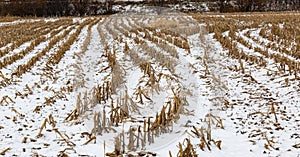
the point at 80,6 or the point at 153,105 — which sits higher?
the point at 80,6

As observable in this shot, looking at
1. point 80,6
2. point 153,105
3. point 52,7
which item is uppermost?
point 80,6

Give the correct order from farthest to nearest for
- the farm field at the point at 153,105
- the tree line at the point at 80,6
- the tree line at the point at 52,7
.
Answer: the tree line at the point at 80,6 → the tree line at the point at 52,7 → the farm field at the point at 153,105

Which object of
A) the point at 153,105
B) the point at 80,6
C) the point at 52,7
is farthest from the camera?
the point at 80,6

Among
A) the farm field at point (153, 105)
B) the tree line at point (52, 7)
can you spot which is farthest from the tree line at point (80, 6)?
the farm field at point (153, 105)

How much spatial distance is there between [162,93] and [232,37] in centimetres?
716

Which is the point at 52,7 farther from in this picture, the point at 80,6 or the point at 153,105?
the point at 153,105

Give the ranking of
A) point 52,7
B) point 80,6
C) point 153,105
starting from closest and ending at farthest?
point 153,105
point 52,7
point 80,6

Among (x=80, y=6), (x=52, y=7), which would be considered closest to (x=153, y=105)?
(x=52, y=7)

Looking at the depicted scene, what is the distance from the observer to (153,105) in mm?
5445

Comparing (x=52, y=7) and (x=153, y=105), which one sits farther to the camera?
(x=52, y=7)

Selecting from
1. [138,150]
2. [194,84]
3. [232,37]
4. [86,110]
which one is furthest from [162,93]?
[232,37]

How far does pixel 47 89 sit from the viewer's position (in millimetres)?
6430

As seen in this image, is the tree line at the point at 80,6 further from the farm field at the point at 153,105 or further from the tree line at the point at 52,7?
the farm field at the point at 153,105

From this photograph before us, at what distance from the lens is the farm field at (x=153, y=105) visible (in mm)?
4035
